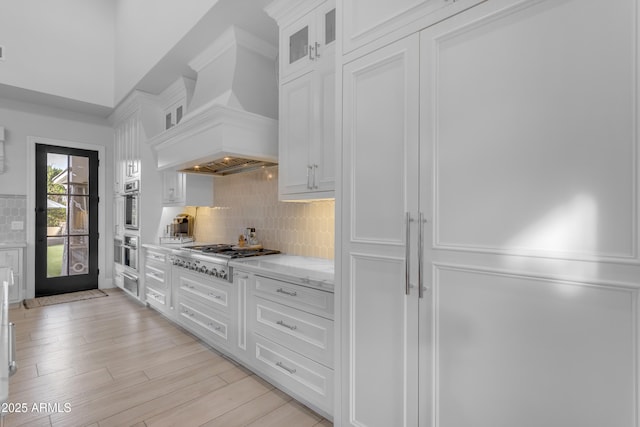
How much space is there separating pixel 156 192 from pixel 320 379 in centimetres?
348

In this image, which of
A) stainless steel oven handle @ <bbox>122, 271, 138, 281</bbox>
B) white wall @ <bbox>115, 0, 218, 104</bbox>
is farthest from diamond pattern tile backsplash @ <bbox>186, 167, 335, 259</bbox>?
white wall @ <bbox>115, 0, 218, 104</bbox>

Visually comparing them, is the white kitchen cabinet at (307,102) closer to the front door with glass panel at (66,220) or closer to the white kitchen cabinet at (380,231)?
the white kitchen cabinet at (380,231)

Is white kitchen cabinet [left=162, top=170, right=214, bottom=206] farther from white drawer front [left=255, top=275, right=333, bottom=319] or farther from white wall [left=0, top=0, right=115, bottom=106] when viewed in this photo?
white drawer front [left=255, top=275, right=333, bottom=319]

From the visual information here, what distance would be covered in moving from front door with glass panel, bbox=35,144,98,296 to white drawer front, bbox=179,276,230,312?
9.30 ft

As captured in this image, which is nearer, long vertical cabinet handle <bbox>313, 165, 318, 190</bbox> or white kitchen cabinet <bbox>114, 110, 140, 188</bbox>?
long vertical cabinet handle <bbox>313, 165, 318, 190</bbox>

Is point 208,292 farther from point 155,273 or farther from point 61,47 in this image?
point 61,47

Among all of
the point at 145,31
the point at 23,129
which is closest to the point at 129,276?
the point at 23,129

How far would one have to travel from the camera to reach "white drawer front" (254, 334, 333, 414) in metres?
1.90

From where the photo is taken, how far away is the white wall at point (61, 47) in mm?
3943

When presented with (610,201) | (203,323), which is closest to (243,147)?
(203,323)

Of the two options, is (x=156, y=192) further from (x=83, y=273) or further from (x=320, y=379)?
(x=320, y=379)

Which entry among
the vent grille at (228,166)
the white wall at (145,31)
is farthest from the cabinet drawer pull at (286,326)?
the white wall at (145,31)

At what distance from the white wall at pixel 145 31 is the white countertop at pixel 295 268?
2053 millimetres

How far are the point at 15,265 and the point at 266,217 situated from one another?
3635 mm
